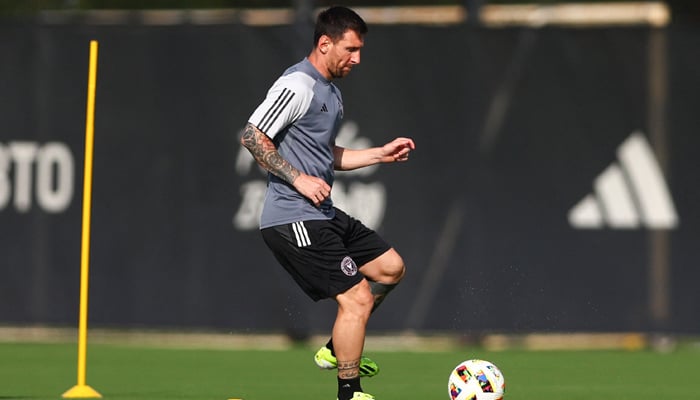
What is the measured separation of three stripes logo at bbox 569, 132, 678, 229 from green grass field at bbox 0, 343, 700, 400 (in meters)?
1.10

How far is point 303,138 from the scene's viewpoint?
8.34 m

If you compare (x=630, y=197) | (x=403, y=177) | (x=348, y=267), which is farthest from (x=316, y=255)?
(x=630, y=197)

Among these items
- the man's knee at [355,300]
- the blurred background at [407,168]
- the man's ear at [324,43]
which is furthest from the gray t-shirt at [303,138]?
the blurred background at [407,168]

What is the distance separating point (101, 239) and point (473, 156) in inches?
130

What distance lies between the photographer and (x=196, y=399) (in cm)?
923

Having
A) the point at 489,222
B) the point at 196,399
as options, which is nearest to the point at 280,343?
the point at 489,222

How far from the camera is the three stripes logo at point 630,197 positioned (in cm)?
1297

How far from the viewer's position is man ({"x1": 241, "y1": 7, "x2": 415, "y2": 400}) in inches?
321

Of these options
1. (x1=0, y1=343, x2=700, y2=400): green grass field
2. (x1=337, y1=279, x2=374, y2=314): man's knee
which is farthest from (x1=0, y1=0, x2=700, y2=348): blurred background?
(x1=337, y1=279, x2=374, y2=314): man's knee

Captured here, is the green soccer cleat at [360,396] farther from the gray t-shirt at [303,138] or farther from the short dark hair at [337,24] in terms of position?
the short dark hair at [337,24]

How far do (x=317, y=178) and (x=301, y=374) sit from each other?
310cm

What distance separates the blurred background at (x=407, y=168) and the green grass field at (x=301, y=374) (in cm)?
44

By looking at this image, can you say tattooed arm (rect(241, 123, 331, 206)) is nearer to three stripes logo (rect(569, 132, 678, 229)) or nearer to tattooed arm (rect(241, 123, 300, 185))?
tattooed arm (rect(241, 123, 300, 185))

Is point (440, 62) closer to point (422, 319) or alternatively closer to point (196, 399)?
point (422, 319)
